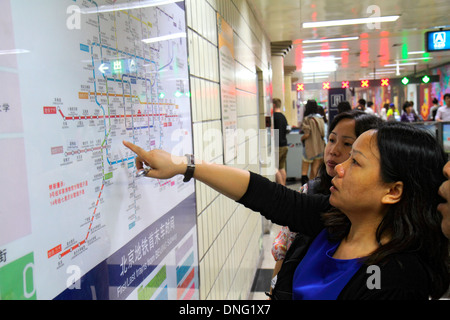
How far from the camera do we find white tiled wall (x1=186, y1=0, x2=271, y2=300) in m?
1.76

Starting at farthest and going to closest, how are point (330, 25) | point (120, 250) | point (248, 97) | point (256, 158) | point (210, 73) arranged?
point (330, 25) → point (256, 158) → point (248, 97) → point (210, 73) → point (120, 250)

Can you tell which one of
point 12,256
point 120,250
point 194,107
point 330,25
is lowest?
point 120,250

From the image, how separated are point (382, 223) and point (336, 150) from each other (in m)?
0.59

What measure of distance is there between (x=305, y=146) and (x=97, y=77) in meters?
5.84

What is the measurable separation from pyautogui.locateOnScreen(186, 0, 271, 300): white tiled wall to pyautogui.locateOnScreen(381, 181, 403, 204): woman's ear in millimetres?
865

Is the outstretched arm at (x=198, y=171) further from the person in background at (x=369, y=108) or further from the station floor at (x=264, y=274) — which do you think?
the person in background at (x=369, y=108)

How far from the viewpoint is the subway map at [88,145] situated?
2.26ft

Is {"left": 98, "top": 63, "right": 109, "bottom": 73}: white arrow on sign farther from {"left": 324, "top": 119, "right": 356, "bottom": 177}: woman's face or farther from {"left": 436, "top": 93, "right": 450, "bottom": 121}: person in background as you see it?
{"left": 436, "top": 93, "right": 450, "bottom": 121}: person in background

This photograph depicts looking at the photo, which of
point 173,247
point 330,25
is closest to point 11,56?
point 173,247

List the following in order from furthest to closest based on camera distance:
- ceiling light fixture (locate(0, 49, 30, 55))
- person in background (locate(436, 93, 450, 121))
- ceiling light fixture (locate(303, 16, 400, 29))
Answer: person in background (locate(436, 93, 450, 121)) < ceiling light fixture (locate(303, 16, 400, 29)) < ceiling light fixture (locate(0, 49, 30, 55))

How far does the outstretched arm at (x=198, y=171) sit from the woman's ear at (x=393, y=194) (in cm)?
44

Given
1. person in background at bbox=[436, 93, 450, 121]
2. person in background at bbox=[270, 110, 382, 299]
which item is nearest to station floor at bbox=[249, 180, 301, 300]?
person in background at bbox=[270, 110, 382, 299]

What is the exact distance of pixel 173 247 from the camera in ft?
4.58
